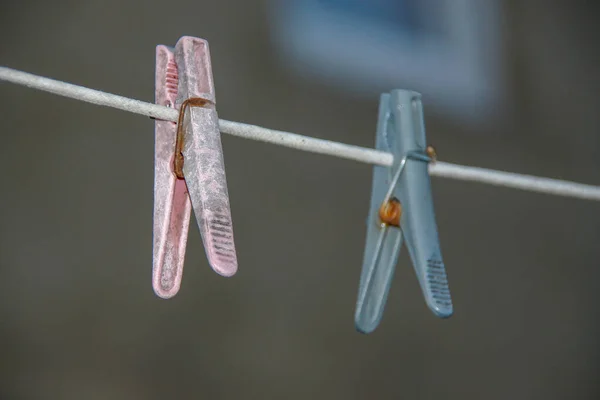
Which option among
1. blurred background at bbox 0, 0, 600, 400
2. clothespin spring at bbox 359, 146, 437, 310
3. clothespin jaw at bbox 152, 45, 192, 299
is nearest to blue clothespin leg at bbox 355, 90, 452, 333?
clothespin spring at bbox 359, 146, 437, 310

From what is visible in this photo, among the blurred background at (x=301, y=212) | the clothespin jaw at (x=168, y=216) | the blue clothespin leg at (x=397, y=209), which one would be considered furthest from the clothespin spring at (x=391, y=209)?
the blurred background at (x=301, y=212)

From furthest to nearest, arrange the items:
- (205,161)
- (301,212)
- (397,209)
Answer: (301,212) < (397,209) < (205,161)

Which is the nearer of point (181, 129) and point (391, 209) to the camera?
point (181, 129)

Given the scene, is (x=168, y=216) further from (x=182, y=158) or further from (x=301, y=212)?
(x=301, y=212)

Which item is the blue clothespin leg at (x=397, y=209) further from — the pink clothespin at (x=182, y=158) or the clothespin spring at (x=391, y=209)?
the pink clothespin at (x=182, y=158)

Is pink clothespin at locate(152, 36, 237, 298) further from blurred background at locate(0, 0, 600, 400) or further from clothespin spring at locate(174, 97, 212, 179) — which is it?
blurred background at locate(0, 0, 600, 400)

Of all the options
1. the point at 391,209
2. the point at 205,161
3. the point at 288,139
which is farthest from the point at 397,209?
the point at 205,161
